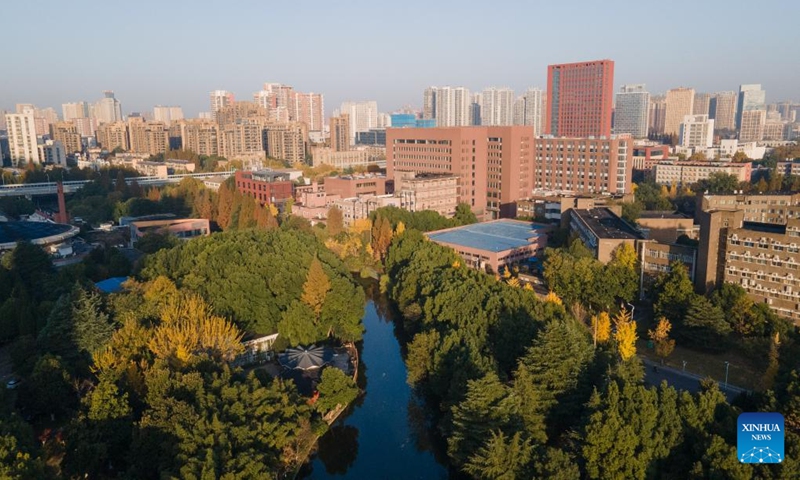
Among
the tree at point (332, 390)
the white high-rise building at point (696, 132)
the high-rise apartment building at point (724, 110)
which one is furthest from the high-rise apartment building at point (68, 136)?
the high-rise apartment building at point (724, 110)

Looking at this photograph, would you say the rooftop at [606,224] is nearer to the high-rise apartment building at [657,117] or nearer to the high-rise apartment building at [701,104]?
the high-rise apartment building at [657,117]

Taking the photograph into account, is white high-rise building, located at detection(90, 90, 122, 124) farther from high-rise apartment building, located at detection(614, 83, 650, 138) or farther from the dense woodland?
the dense woodland

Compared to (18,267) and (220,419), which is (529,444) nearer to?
(220,419)

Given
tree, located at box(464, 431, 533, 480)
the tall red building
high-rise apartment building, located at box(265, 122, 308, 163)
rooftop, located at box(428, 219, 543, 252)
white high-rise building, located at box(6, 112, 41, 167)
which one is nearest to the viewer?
tree, located at box(464, 431, 533, 480)

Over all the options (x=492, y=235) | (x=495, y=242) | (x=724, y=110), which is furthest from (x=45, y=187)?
(x=724, y=110)

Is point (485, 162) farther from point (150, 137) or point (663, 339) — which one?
point (150, 137)

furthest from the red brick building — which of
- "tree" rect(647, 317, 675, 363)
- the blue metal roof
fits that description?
"tree" rect(647, 317, 675, 363)
